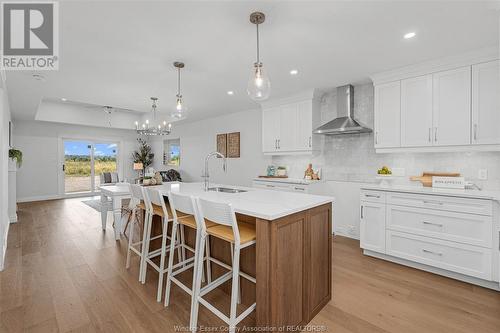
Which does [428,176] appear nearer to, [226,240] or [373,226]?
[373,226]

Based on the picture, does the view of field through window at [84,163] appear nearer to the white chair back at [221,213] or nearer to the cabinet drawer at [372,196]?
the white chair back at [221,213]

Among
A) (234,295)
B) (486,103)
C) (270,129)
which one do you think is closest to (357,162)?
(486,103)

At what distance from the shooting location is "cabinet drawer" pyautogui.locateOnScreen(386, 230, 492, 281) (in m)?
2.38

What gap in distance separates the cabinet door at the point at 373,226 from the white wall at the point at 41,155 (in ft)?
28.6

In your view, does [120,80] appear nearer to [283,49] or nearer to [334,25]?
[283,49]

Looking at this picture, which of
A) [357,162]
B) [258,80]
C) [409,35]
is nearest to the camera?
[258,80]

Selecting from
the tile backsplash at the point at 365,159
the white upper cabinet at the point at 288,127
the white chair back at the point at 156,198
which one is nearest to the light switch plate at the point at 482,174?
the tile backsplash at the point at 365,159

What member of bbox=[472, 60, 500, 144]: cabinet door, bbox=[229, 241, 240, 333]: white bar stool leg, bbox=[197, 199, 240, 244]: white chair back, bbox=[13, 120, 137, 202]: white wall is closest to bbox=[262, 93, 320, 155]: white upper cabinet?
bbox=[472, 60, 500, 144]: cabinet door

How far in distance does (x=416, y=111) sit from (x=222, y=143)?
4306mm

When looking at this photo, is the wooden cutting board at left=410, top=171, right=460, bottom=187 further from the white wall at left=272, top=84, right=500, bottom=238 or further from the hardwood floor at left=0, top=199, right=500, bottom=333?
the hardwood floor at left=0, top=199, right=500, bottom=333

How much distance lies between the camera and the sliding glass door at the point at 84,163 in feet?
25.6

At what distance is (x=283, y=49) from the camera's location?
8.65 feet

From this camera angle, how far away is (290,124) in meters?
4.45

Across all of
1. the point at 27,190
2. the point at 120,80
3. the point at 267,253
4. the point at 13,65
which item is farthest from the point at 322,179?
the point at 27,190
